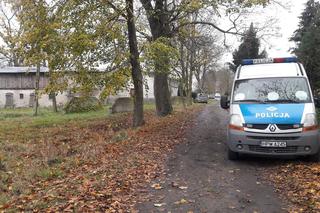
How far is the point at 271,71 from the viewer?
12594mm

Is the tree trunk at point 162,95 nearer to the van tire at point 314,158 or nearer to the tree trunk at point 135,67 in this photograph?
the tree trunk at point 135,67

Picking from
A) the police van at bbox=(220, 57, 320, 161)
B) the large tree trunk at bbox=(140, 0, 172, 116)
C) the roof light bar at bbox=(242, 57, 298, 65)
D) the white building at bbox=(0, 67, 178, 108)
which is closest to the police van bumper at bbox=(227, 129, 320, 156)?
the police van at bbox=(220, 57, 320, 161)

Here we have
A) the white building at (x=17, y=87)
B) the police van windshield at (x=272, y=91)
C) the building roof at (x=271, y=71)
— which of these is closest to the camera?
the police van windshield at (x=272, y=91)

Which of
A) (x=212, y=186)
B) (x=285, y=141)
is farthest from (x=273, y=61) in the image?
(x=212, y=186)

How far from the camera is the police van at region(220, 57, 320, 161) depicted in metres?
10.8

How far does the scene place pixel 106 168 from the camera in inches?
430

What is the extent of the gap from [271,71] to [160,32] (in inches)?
526

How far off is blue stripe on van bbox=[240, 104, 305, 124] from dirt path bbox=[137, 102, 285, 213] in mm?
1177

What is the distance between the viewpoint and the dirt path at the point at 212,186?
25.7ft

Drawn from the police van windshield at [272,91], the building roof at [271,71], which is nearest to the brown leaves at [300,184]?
the police van windshield at [272,91]

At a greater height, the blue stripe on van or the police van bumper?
the blue stripe on van

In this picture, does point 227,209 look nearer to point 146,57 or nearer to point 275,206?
point 275,206

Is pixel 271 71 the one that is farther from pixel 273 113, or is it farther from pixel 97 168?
pixel 97 168

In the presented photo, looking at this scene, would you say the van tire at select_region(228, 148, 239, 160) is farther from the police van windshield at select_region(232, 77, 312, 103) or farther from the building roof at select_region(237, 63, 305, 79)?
the building roof at select_region(237, 63, 305, 79)
